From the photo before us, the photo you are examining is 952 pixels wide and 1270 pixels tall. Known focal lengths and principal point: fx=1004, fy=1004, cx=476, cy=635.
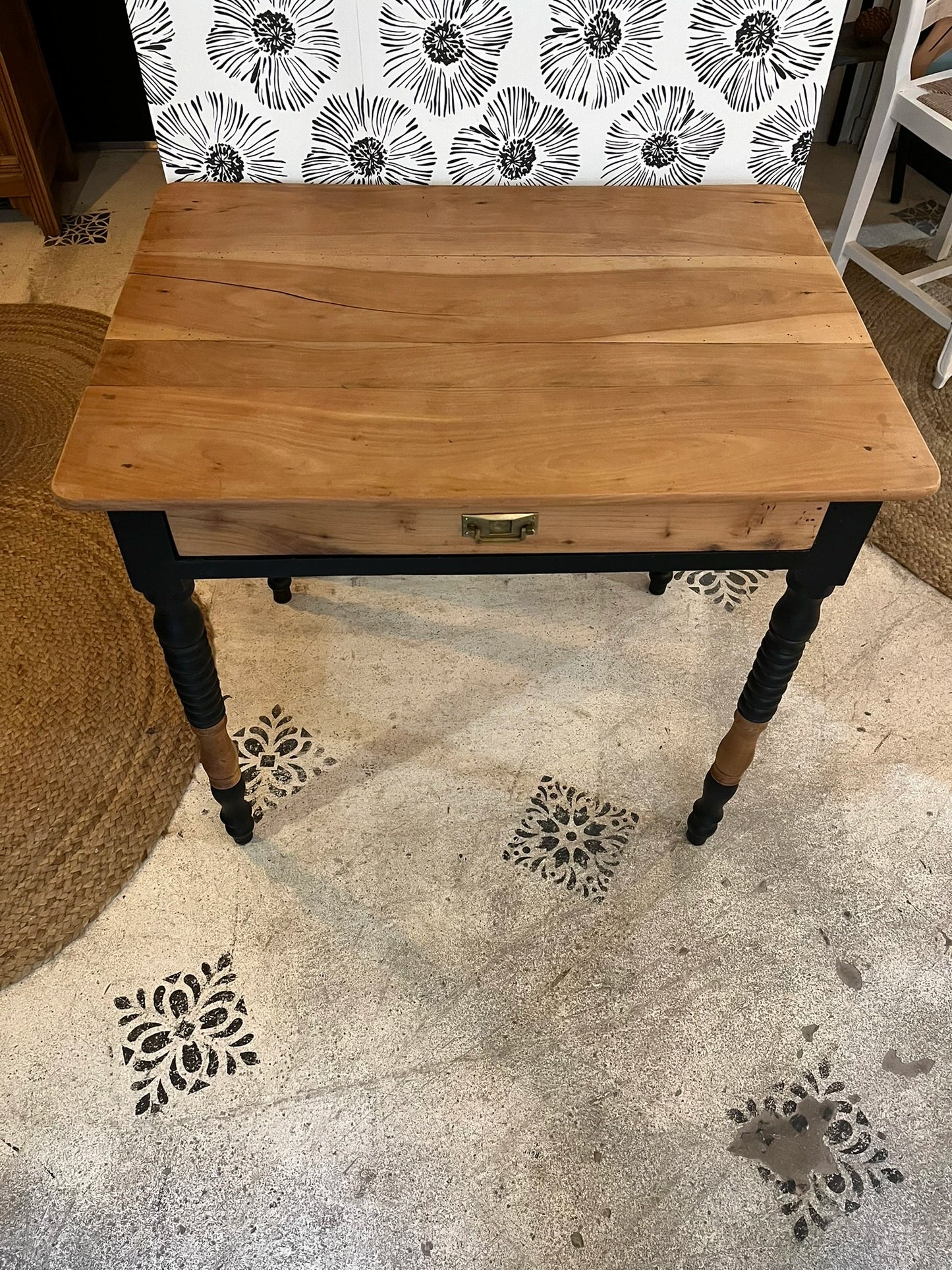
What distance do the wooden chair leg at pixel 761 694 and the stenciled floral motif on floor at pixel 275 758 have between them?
1.87 feet

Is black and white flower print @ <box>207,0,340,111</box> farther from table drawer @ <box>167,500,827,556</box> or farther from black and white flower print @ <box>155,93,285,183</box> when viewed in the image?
table drawer @ <box>167,500,827,556</box>

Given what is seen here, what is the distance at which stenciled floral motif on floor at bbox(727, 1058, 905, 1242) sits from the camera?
3.87 feet

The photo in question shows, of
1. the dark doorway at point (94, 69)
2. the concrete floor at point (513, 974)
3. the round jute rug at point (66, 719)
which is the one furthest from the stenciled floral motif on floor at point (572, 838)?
the dark doorway at point (94, 69)

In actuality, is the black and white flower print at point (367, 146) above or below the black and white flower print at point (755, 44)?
below

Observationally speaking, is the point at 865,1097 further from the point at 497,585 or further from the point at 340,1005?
the point at 497,585

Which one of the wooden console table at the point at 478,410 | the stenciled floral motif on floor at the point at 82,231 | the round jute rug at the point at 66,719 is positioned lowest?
the round jute rug at the point at 66,719

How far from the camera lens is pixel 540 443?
3.25 feet

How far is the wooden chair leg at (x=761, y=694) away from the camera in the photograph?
1.12 m

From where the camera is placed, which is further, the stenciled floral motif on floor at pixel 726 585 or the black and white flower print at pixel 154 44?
the stenciled floral motif on floor at pixel 726 585

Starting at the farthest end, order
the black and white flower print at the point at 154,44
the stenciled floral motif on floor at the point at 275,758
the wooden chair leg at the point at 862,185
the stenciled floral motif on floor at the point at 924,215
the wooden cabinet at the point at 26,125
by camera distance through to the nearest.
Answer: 1. the stenciled floral motif on floor at the point at 924,215
2. the wooden cabinet at the point at 26,125
3. the wooden chair leg at the point at 862,185
4. the stenciled floral motif on floor at the point at 275,758
5. the black and white flower print at the point at 154,44

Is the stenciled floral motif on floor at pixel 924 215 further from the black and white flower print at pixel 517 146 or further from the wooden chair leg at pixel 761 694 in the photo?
the wooden chair leg at pixel 761 694

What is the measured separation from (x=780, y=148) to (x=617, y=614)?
29.9 inches

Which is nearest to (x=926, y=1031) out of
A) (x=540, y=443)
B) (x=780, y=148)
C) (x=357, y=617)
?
(x=540, y=443)

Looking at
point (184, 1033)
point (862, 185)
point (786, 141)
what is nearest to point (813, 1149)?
point (184, 1033)
